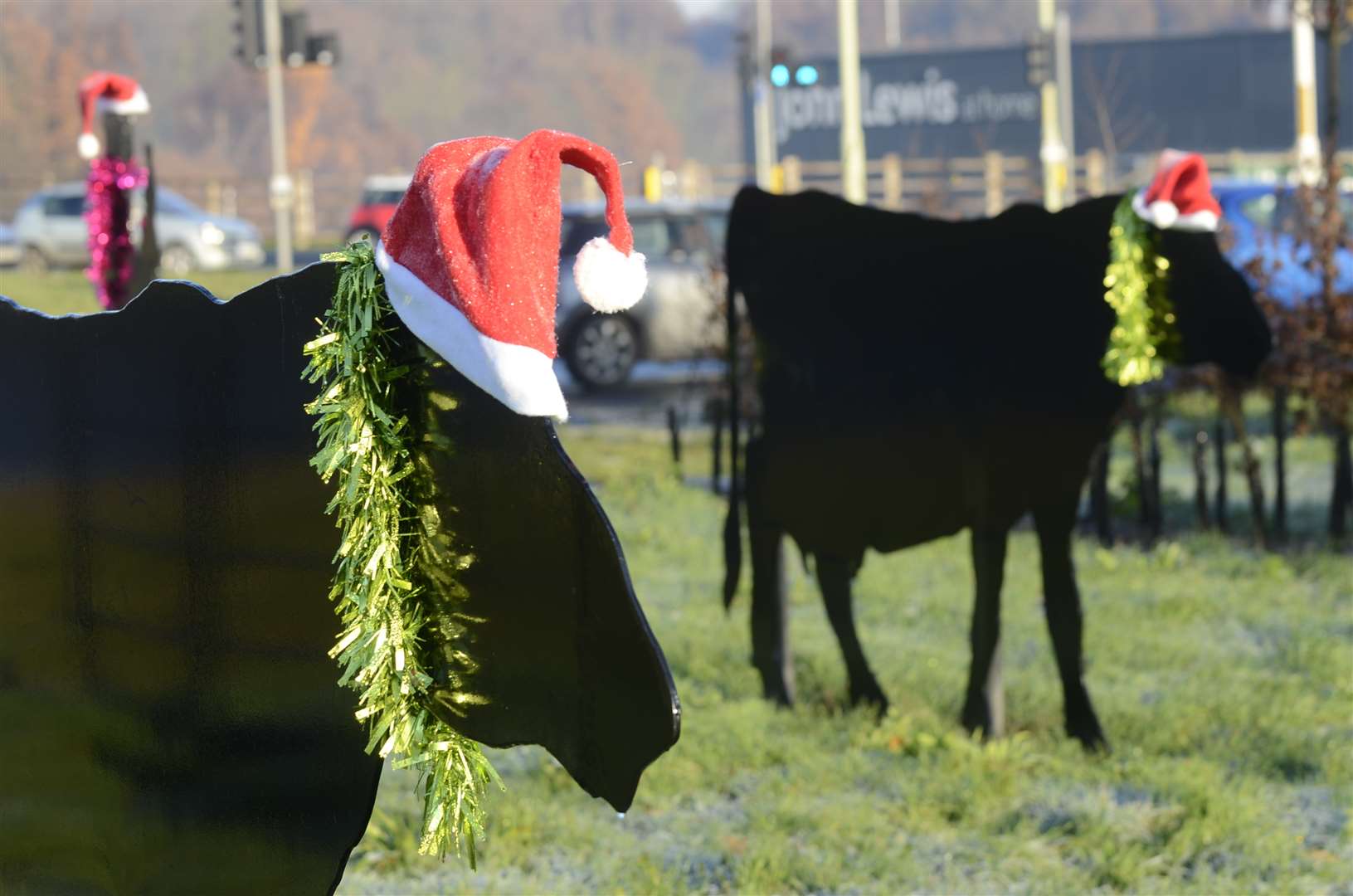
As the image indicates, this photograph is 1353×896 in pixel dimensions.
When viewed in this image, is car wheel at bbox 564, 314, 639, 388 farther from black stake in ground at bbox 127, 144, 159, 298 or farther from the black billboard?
the black billboard

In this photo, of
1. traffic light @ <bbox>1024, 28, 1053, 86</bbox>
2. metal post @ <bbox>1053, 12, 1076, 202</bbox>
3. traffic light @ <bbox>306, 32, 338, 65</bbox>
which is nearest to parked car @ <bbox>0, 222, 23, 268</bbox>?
traffic light @ <bbox>306, 32, 338, 65</bbox>

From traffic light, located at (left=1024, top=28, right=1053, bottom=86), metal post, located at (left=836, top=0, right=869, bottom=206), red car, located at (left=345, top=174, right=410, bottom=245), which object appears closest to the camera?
metal post, located at (left=836, top=0, right=869, bottom=206)

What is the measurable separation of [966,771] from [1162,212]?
183cm

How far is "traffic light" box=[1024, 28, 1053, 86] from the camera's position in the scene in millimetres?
22166

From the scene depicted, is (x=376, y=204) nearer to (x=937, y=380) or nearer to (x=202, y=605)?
(x=937, y=380)

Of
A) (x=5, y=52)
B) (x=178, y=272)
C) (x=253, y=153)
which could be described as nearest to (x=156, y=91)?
(x=253, y=153)

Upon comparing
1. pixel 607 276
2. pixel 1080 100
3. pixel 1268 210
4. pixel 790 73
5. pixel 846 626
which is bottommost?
pixel 846 626

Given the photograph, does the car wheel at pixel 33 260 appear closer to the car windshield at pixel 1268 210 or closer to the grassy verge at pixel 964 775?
the car windshield at pixel 1268 210

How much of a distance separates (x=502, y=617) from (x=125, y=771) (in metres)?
0.84

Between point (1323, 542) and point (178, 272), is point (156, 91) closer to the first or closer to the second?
point (178, 272)

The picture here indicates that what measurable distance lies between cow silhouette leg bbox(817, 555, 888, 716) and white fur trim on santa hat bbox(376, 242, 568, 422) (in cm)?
331

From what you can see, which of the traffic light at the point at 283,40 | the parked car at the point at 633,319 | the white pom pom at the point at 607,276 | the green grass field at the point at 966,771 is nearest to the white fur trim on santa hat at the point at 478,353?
the white pom pom at the point at 607,276

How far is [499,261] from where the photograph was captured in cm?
261

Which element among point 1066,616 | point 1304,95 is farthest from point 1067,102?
point 1066,616
